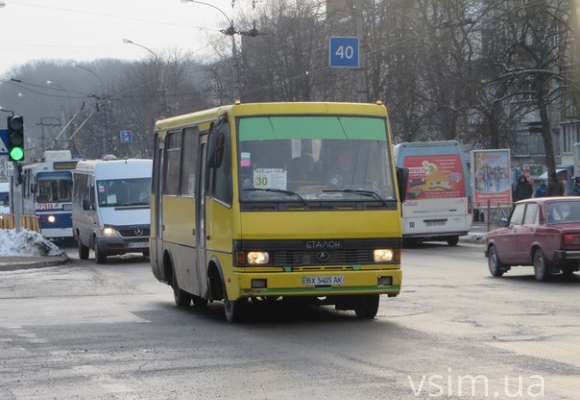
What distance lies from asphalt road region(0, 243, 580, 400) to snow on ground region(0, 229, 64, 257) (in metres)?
11.8

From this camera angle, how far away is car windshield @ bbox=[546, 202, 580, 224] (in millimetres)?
21231

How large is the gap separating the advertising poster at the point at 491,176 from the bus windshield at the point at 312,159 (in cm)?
2435

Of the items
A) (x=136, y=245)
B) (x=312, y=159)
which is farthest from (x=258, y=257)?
(x=136, y=245)

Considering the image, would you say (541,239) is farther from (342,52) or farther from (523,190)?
(523,190)

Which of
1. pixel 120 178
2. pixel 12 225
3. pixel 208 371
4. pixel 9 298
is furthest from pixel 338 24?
pixel 208 371

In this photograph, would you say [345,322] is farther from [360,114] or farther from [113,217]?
[113,217]

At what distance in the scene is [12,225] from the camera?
44.2 meters

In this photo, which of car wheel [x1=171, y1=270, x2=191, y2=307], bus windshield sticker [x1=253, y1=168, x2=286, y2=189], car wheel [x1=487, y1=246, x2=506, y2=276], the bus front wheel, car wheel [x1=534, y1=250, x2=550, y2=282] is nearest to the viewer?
bus windshield sticker [x1=253, y1=168, x2=286, y2=189]

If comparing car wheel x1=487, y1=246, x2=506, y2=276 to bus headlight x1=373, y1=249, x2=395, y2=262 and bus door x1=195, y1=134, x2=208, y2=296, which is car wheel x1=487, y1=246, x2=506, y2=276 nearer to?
bus door x1=195, y1=134, x2=208, y2=296

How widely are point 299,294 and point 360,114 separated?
2330 mm

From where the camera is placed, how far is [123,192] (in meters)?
30.5

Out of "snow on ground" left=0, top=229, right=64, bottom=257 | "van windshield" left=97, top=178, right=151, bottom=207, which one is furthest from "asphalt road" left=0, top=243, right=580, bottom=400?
"snow on ground" left=0, top=229, right=64, bottom=257

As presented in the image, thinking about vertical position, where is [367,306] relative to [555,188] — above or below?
below

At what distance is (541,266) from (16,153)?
13.0 meters
